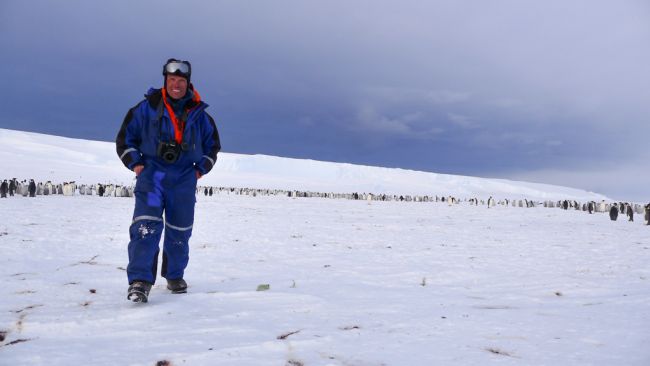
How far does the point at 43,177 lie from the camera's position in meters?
47.7

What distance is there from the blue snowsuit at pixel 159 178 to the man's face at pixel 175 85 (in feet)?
0.31

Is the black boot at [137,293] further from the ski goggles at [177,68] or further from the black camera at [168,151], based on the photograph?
the ski goggles at [177,68]

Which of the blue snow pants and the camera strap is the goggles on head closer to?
the camera strap

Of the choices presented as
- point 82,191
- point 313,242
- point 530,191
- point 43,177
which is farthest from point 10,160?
point 530,191

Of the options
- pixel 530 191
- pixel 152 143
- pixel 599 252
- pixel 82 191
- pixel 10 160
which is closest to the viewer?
pixel 152 143

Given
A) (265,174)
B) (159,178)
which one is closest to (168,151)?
(159,178)

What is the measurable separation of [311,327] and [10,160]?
214 ft

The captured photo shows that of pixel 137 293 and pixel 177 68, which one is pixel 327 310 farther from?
pixel 177 68

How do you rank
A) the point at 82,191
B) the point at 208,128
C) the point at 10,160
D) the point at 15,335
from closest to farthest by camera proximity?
the point at 15,335
the point at 208,128
the point at 82,191
the point at 10,160

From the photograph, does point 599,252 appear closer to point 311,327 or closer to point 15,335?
point 311,327

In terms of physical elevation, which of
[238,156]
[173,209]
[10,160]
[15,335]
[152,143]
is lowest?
[15,335]

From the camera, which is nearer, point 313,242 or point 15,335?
point 15,335

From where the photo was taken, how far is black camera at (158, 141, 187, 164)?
3385 mm

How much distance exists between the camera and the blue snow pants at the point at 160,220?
3.24 m
